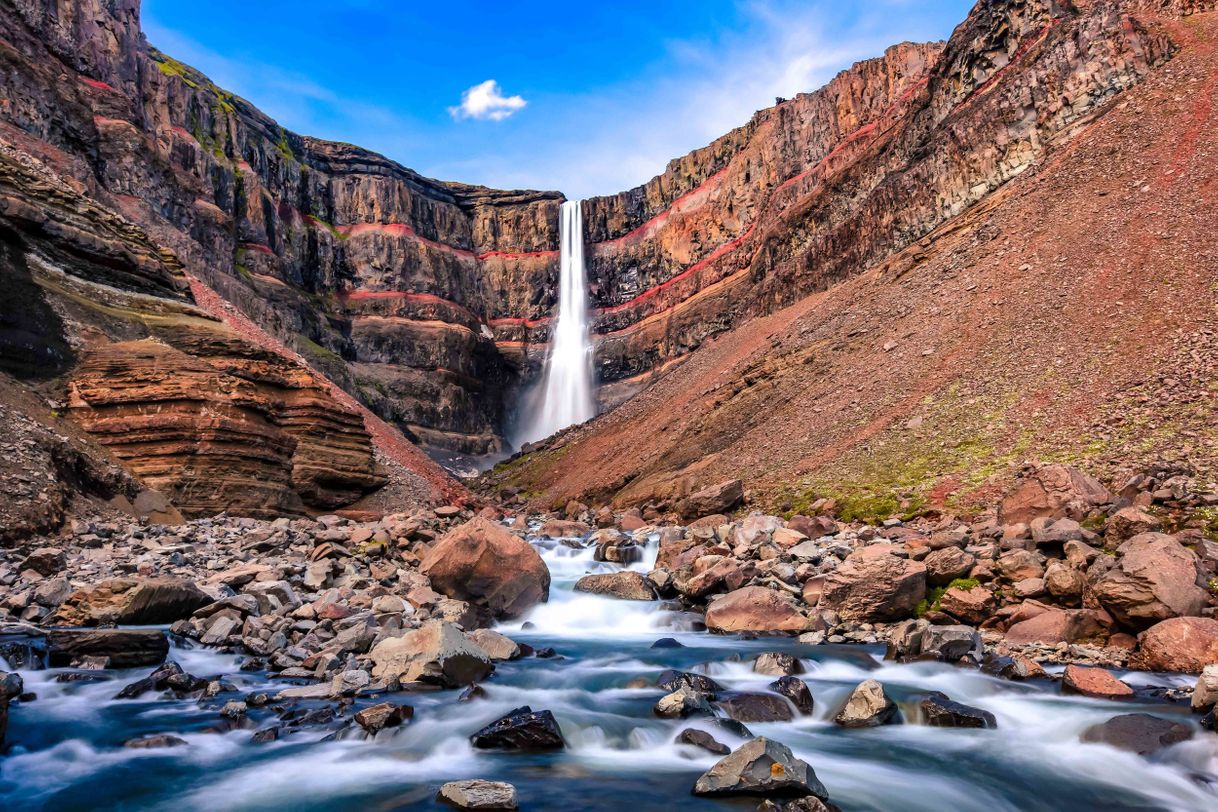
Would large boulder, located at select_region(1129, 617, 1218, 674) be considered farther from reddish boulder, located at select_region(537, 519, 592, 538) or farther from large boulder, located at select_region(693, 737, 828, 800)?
reddish boulder, located at select_region(537, 519, 592, 538)

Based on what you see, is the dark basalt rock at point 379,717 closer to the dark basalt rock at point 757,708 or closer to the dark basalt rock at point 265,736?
the dark basalt rock at point 265,736

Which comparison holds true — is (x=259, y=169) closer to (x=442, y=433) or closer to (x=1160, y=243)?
(x=442, y=433)

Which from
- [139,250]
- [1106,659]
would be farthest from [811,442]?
[139,250]

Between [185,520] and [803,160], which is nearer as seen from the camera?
[185,520]

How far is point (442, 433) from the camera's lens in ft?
242

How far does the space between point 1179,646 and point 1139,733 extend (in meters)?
2.50

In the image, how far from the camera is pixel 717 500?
24.4m

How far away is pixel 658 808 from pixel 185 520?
57.2 ft

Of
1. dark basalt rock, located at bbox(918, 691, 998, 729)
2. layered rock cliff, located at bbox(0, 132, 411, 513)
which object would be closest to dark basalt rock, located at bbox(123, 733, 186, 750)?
dark basalt rock, located at bbox(918, 691, 998, 729)

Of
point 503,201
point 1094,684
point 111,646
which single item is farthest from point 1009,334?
point 503,201

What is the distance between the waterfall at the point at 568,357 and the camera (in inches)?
3056

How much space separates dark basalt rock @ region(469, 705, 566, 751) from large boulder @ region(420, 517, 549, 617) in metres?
5.84

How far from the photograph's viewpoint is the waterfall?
255ft

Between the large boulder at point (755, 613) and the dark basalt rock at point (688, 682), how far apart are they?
9.89ft
